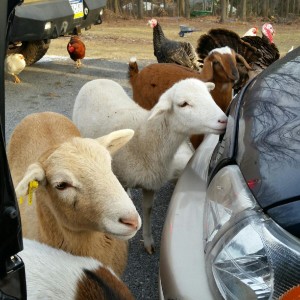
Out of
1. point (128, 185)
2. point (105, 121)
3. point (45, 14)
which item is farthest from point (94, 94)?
point (45, 14)

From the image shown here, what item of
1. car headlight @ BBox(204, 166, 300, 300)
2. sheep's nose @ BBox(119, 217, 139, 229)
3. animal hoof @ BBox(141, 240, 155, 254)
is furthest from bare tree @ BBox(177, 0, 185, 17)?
Result: car headlight @ BBox(204, 166, 300, 300)

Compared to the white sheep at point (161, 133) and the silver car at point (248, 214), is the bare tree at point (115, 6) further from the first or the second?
the silver car at point (248, 214)

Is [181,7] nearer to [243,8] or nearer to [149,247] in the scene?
[243,8]

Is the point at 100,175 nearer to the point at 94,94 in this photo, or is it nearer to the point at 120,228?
the point at 120,228

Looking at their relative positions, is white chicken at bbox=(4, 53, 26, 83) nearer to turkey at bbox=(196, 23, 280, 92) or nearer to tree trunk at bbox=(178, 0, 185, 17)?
turkey at bbox=(196, 23, 280, 92)

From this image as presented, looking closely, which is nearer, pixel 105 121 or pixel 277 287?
pixel 277 287

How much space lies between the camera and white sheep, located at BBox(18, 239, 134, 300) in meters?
1.90

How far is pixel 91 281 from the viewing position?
197 cm

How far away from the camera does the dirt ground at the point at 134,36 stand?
11163 millimetres

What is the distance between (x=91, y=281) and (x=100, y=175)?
499 millimetres

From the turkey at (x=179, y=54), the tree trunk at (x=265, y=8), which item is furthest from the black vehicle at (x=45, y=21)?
the tree trunk at (x=265, y=8)

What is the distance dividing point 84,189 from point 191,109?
129cm

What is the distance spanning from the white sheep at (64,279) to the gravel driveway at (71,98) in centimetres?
94

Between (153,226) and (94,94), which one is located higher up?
(94,94)
